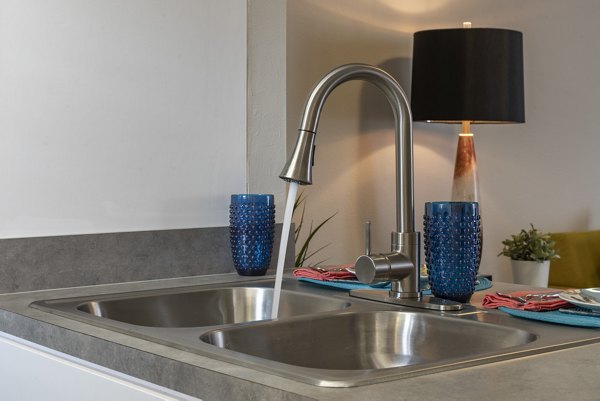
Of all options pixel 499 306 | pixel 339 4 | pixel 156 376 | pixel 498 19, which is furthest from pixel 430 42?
pixel 156 376

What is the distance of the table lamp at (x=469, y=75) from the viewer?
3.53 metres

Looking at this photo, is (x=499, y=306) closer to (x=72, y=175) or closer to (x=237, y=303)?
(x=237, y=303)

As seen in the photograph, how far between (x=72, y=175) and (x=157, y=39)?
1.16 ft

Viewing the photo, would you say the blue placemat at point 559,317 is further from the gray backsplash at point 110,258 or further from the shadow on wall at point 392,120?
the shadow on wall at point 392,120

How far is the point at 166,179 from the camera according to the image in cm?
186

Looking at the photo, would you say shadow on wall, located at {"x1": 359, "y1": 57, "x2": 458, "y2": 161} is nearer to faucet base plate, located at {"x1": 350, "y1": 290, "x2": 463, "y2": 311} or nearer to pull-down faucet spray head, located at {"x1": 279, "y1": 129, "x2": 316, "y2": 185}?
faucet base plate, located at {"x1": 350, "y1": 290, "x2": 463, "y2": 311}

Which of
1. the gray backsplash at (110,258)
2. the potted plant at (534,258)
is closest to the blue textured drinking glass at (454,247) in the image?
the gray backsplash at (110,258)

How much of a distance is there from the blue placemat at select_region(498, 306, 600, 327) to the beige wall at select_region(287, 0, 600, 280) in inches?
90.3

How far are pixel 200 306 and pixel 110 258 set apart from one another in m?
0.22

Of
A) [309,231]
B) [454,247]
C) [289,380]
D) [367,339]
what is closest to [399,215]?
[454,247]

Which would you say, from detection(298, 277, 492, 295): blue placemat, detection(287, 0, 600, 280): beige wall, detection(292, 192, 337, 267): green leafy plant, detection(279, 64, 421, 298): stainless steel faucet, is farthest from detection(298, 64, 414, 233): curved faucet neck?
detection(287, 0, 600, 280): beige wall

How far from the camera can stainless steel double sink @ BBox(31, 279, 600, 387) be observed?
1.07 meters

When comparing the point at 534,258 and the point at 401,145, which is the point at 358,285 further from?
the point at 534,258

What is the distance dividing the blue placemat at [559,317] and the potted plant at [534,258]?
8.57 ft
